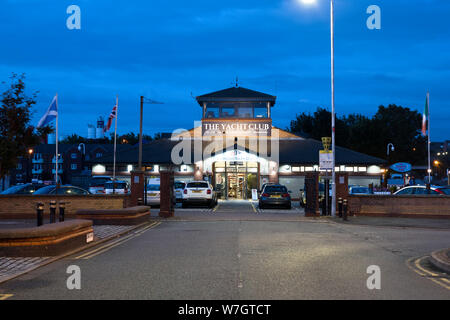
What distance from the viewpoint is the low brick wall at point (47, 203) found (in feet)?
83.0

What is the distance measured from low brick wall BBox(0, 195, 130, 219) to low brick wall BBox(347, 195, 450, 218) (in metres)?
11.6

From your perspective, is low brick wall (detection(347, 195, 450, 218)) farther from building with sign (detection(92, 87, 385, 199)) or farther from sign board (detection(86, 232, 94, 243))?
building with sign (detection(92, 87, 385, 199))

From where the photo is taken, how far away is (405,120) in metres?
106

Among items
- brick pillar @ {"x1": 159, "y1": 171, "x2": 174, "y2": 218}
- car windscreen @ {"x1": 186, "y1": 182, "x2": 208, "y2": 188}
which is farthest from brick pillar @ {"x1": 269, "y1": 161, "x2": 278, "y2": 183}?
brick pillar @ {"x1": 159, "y1": 171, "x2": 174, "y2": 218}

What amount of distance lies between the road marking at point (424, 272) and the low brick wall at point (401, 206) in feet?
47.1

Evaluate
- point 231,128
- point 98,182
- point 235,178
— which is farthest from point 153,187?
point 231,128

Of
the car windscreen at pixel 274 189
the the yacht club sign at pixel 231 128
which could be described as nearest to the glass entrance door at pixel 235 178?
the the yacht club sign at pixel 231 128

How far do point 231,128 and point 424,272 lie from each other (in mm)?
41136

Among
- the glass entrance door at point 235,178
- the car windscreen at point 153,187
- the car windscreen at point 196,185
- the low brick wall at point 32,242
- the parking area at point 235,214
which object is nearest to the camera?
the low brick wall at point 32,242

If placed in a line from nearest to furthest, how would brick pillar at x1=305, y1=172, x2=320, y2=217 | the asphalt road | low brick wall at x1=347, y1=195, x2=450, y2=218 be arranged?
1. the asphalt road
2. low brick wall at x1=347, y1=195, x2=450, y2=218
3. brick pillar at x1=305, y1=172, x2=320, y2=217

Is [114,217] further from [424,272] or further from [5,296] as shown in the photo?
[424,272]

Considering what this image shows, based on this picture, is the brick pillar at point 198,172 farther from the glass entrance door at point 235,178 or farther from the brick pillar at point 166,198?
the brick pillar at point 166,198

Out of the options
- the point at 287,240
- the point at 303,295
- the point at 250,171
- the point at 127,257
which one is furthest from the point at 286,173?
the point at 303,295

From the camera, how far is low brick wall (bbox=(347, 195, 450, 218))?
2617 cm
